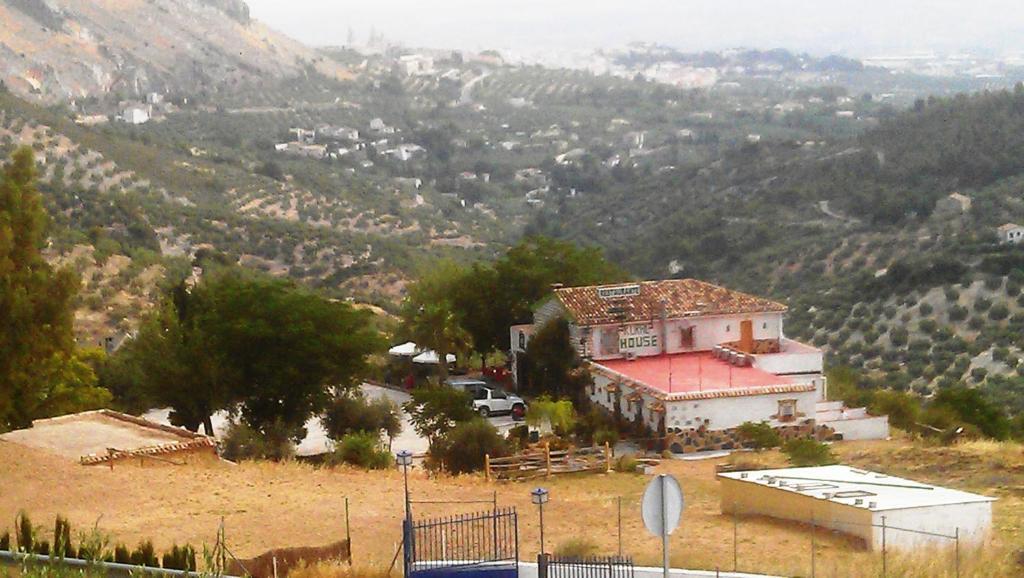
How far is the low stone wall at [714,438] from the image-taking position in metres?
31.4

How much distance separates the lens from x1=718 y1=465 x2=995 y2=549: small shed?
18.0m

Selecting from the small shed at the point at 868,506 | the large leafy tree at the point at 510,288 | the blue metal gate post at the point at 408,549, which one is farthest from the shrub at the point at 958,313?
the blue metal gate post at the point at 408,549

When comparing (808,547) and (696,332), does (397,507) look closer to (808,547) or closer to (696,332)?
(808,547)

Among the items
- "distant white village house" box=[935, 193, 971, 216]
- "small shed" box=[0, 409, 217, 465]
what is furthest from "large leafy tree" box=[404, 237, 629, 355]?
"distant white village house" box=[935, 193, 971, 216]

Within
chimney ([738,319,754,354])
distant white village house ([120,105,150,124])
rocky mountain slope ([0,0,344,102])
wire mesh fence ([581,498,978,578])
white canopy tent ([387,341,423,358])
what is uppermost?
rocky mountain slope ([0,0,344,102])

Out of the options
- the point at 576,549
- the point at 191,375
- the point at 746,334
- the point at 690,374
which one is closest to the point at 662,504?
the point at 576,549

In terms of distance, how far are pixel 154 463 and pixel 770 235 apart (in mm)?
52728

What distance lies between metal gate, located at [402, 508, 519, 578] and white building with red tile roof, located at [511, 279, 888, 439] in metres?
13.8

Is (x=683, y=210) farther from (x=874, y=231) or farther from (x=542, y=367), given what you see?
(x=542, y=367)

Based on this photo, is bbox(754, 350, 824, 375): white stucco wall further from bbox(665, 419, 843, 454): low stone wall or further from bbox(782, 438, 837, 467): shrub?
bbox(782, 438, 837, 467): shrub

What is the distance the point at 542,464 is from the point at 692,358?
32.8ft

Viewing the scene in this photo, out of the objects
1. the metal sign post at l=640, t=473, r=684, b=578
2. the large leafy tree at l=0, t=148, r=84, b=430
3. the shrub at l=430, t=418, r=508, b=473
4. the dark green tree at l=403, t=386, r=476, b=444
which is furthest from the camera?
the dark green tree at l=403, t=386, r=476, b=444

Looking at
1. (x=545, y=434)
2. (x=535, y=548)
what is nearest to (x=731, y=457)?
(x=545, y=434)

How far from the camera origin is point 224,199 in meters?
85.8
